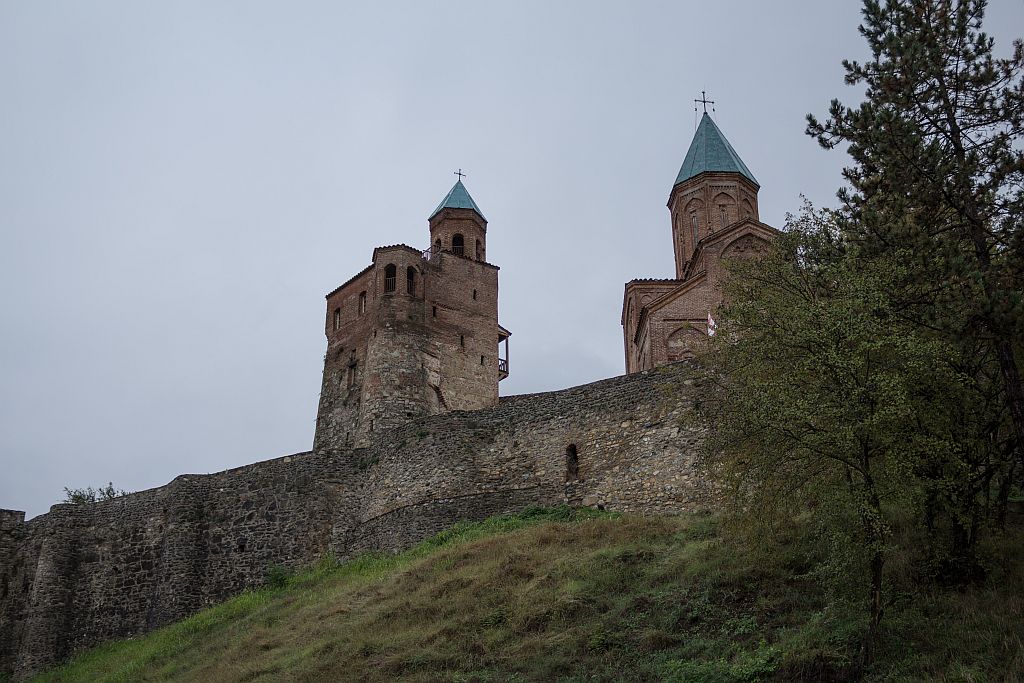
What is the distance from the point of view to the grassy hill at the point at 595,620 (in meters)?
12.5

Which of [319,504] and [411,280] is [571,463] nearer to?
[319,504]

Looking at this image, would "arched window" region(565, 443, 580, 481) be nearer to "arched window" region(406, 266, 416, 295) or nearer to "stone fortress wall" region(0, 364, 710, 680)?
"stone fortress wall" region(0, 364, 710, 680)

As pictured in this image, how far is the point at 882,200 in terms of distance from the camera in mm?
14312

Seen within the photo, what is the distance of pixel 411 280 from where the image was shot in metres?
37.0

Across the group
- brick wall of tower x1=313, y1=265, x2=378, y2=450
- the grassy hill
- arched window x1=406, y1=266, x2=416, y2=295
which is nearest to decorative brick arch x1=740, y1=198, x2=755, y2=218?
arched window x1=406, y1=266, x2=416, y2=295

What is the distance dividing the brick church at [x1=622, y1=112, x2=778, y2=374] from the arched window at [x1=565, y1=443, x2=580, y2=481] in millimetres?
11253

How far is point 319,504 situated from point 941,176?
18949 millimetres

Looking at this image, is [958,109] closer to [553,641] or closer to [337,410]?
[553,641]

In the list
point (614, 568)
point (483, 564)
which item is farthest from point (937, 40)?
point (483, 564)

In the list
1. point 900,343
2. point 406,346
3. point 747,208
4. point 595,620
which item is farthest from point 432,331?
point 900,343

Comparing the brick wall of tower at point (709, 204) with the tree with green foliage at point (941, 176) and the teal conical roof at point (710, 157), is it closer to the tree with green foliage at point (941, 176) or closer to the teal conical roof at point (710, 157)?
the teal conical roof at point (710, 157)

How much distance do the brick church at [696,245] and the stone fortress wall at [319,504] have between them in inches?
433

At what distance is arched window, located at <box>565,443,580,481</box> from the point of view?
2412 cm

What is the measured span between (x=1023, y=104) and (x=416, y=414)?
23.0 m
